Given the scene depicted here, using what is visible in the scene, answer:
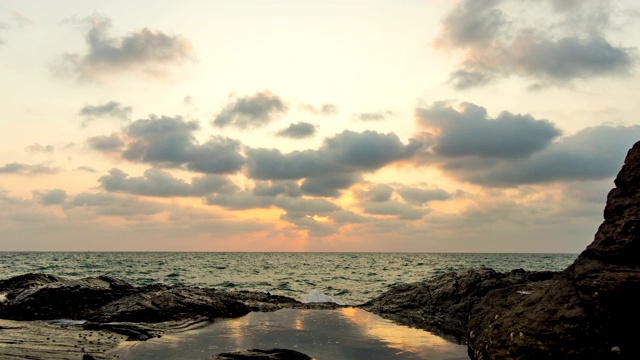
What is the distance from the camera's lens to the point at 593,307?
749cm

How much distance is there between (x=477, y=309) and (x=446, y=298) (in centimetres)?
618

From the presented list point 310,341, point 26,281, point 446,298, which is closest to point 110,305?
point 310,341

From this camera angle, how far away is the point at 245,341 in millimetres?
11508

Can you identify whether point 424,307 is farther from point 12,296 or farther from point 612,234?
point 12,296

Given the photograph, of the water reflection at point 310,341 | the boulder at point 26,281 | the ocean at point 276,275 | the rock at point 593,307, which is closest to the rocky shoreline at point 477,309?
the rock at point 593,307

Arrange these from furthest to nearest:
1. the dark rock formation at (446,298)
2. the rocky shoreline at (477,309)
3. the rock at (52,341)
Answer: the dark rock formation at (446,298) < the rock at (52,341) < the rocky shoreline at (477,309)

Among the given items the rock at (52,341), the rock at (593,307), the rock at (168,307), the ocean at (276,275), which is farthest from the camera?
the ocean at (276,275)

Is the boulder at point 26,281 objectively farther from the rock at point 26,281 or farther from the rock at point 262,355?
the rock at point 262,355

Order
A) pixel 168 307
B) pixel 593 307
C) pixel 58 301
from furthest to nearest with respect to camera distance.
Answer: pixel 58 301
pixel 168 307
pixel 593 307

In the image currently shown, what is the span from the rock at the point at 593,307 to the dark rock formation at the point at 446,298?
5.83 m

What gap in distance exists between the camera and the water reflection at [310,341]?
404 inches

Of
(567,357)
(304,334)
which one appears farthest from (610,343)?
(304,334)

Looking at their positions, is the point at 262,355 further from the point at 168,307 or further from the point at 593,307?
the point at 168,307

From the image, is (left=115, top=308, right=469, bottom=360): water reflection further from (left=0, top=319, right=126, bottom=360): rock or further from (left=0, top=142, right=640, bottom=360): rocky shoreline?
(left=0, top=142, right=640, bottom=360): rocky shoreline
